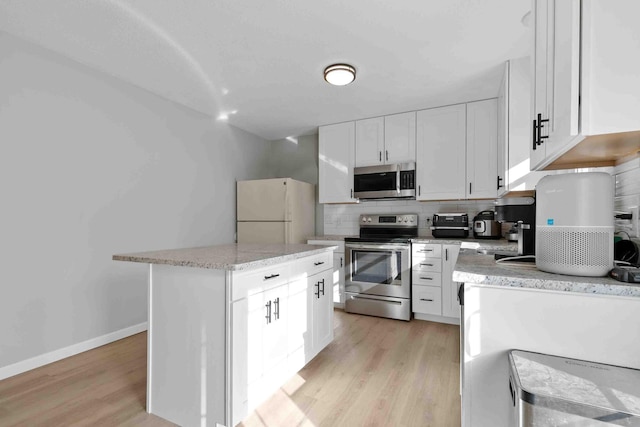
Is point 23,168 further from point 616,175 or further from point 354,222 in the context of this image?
point 616,175

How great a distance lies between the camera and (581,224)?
107 centimetres

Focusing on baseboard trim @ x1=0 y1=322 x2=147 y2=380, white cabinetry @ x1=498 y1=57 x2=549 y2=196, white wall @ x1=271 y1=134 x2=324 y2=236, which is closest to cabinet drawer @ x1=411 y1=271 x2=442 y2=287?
white cabinetry @ x1=498 y1=57 x2=549 y2=196

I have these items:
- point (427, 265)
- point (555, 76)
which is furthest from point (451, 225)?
point (555, 76)

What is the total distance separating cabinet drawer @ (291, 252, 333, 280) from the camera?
216 centimetres

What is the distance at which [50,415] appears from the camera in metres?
1.81

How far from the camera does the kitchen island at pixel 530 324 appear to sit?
3.14 feet

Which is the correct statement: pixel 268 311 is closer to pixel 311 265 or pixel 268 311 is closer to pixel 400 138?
pixel 311 265

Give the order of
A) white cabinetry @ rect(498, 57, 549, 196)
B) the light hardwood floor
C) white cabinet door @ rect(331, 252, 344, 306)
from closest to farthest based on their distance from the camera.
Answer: the light hardwood floor < white cabinetry @ rect(498, 57, 549, 196) < white cabinet door @ rect(331, 252, 344, 306)

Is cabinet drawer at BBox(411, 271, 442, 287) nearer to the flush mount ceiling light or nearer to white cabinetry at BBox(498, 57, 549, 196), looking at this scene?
white cabinetry at BBox(498, 57, 549, 196)

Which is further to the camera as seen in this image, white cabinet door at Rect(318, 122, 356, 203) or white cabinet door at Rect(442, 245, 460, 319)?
white cabinet door at Rect(318, 122, 356, 203)

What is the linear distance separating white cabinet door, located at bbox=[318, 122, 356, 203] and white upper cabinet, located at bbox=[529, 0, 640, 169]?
3056 mm

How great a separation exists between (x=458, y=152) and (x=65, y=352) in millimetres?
4235

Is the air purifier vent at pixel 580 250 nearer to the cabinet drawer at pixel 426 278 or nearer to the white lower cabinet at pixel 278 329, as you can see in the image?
the white lower cabinet at pixel 278 329

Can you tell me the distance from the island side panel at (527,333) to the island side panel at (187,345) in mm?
1171
